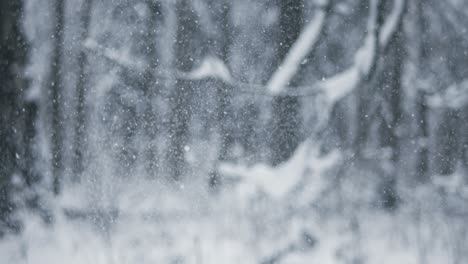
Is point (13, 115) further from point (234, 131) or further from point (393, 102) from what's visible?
point (393, 102)

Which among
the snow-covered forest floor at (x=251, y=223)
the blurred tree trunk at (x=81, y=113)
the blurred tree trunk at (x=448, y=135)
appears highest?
the blurred tree trunk at (x=81, y=113)


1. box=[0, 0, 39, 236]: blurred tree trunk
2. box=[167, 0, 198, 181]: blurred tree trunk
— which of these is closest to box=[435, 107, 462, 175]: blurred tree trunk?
box=[167, 0, 198, 181]: blurred tree trunk

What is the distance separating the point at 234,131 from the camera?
2.96ft

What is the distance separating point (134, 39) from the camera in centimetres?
89

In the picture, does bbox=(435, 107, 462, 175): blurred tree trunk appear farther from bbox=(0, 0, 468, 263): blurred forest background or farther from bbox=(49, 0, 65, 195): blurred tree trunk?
bbox=(49, 0, 65, 195): blurred tree trunk

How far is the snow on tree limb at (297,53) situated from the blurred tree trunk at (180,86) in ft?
0.66

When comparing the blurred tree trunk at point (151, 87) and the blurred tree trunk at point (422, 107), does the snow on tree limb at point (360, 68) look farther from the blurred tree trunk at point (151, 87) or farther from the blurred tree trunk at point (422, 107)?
the blurred tree trunk at point (151, 87)

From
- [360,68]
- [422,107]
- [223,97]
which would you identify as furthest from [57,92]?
[422,107]

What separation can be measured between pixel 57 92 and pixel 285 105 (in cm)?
53

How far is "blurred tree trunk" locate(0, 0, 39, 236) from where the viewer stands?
87 centimetres

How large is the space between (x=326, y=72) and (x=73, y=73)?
593 mm

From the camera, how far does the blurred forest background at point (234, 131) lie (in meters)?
0.88

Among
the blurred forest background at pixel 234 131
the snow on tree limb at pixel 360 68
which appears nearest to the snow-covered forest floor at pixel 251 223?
the blurred forest background at pixel 234 131

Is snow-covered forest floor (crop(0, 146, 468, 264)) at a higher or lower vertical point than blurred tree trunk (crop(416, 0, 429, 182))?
lower
